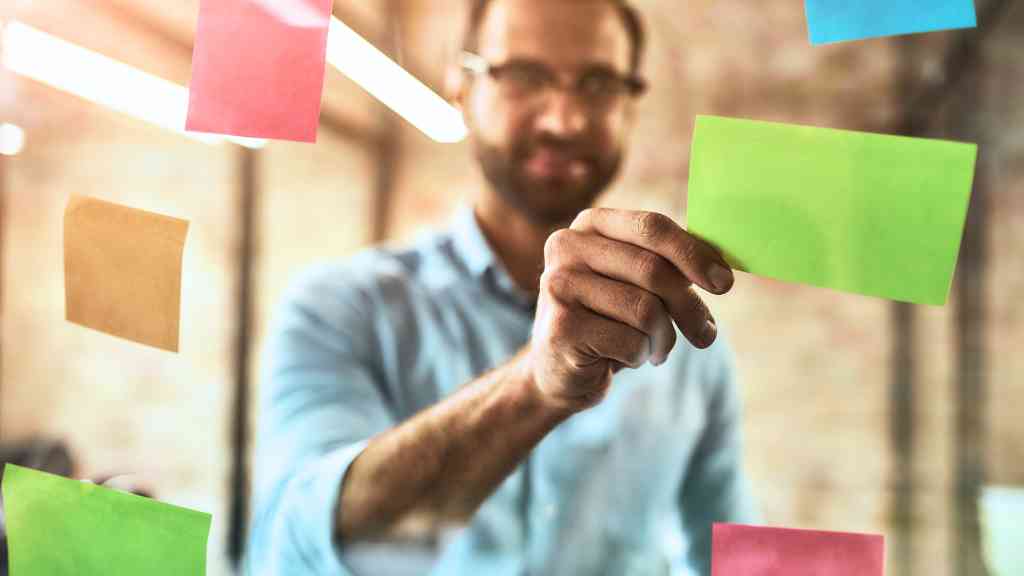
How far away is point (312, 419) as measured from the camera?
0.61 meters

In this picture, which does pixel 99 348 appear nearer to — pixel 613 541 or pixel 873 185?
pixel 613 541

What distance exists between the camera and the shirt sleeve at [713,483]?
69 centimetres

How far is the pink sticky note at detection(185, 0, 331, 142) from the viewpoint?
30 cm

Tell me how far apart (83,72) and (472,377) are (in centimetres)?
40

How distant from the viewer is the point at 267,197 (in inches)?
80.0

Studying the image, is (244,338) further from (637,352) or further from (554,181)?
(637,352)

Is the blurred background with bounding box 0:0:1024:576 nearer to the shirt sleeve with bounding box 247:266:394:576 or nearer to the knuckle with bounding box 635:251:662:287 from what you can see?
the shirt sleeve with bounding box 247:266:394:576

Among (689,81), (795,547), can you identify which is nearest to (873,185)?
(795,547)

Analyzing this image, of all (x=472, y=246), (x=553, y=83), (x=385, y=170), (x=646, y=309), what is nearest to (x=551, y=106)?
(x=553, y=83)

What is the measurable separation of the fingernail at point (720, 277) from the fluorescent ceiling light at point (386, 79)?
0.20 m

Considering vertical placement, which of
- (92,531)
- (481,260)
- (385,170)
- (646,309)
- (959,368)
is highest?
(385,170)

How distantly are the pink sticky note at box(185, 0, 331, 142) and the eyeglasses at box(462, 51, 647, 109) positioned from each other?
34 cm

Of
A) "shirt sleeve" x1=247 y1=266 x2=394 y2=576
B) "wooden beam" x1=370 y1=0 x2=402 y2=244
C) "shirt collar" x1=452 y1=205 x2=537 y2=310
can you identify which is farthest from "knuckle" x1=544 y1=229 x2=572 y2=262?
"wooden beam" x1=370 y1=0 x2=402 y2=244

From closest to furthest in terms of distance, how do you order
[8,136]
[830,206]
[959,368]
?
[830,206], [8,136], [959,368]
